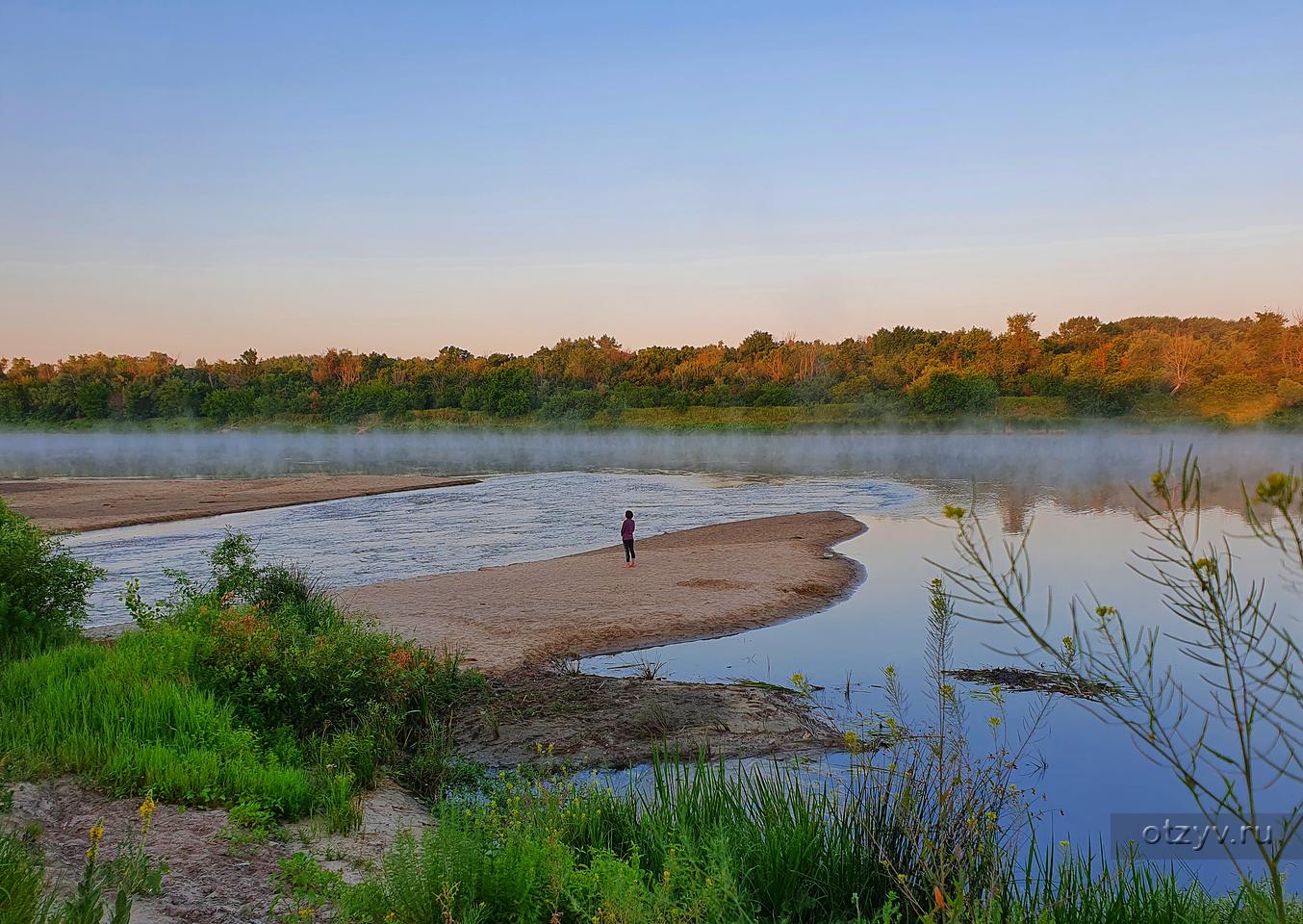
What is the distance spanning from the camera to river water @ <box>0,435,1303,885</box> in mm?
9086

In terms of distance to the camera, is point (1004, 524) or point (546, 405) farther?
point (546, 405)

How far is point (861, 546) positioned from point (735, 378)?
86.0 metres

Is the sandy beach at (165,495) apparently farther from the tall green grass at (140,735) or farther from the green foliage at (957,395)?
the green foliage at (957,395)

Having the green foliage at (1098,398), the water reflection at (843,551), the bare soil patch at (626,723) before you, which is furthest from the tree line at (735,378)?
the bare soil patch at (626,723)

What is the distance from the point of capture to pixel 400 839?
5.31 meters

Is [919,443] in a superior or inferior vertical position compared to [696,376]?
inferior

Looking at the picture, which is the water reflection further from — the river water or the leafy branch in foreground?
the leafy branch in foreground

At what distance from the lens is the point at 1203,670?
12.9 m

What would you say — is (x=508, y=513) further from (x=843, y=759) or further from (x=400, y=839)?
(x=400, y=839)

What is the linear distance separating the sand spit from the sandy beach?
16.8 meters

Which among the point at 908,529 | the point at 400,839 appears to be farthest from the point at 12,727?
the point at 908,529

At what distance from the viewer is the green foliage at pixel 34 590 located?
32.2 feet

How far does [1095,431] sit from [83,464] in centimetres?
8394

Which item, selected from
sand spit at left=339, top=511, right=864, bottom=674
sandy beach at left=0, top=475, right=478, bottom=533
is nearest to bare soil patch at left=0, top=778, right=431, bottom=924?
sand spit at left=339, top=511, right=864, bottom=674
